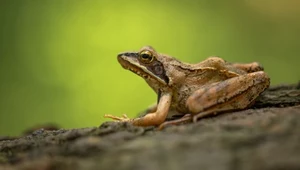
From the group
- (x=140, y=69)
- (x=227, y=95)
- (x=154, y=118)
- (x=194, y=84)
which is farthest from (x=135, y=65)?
(x=227, y=95)

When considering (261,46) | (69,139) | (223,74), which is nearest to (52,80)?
(261,46)

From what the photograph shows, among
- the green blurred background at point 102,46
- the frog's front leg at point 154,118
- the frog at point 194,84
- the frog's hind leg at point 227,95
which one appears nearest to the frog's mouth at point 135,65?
the frog at point 194,84

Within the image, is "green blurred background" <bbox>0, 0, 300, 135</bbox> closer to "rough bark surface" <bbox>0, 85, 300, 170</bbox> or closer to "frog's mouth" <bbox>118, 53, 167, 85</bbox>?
"frog's mouth" <bbox>118, 53, 167, 85</bbox>

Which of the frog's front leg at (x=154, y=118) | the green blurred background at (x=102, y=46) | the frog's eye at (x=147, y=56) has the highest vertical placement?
the green blurred background at (x=102, y=46)

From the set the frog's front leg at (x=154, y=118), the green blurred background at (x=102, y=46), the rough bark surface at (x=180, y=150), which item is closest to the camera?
the rough bark surface at (x=180, y=150)

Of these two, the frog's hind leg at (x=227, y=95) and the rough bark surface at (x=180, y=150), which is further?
the frog's hind leg at (x=227, y=95)

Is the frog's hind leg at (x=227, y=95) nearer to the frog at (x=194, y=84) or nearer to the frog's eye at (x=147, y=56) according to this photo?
the frog at (x=194, y=84)

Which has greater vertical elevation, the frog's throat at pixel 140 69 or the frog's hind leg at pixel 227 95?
the frog's throat at pixel 140 69

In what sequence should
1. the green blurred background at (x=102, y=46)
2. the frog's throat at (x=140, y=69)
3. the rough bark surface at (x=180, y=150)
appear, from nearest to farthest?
the rough bark surface at (x=180, y=150), the frog's throat at (x=140, y=69), the green blurred background at (x=102, y=46)
